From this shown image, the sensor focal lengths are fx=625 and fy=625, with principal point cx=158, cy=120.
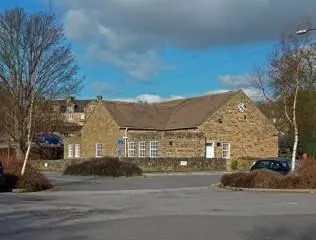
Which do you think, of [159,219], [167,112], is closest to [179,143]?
[167,112]

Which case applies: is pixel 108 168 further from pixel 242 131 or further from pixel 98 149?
pixel 242 131

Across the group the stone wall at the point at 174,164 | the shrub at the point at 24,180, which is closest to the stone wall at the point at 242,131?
the stone wall at the point at 174,164

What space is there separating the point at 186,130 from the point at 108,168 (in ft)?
51.4

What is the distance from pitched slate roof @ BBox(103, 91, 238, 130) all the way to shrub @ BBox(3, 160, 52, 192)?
30.8 metres

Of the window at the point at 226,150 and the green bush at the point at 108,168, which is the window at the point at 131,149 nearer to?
the window at the point at 226,150

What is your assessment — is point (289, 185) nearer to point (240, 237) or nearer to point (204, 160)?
point (240, 237)

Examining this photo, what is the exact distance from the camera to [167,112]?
68188 millimetres

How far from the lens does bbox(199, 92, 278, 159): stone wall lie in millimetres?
61094

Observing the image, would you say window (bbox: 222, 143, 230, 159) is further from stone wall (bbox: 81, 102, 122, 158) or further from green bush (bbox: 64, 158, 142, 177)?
green bush (bbox: 64, 158, 142, 177)

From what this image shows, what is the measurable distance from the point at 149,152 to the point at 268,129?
13.6 m

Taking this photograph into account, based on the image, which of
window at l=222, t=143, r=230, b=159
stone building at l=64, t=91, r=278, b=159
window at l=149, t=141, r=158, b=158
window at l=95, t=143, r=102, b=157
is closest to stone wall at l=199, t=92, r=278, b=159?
stone building at l=64, t=91, r=278, b=159

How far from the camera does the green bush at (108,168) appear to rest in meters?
47.2

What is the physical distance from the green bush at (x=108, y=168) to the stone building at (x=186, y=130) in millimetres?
7594

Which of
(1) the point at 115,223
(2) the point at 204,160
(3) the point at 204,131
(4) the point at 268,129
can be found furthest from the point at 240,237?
(4) the point at 268,129
